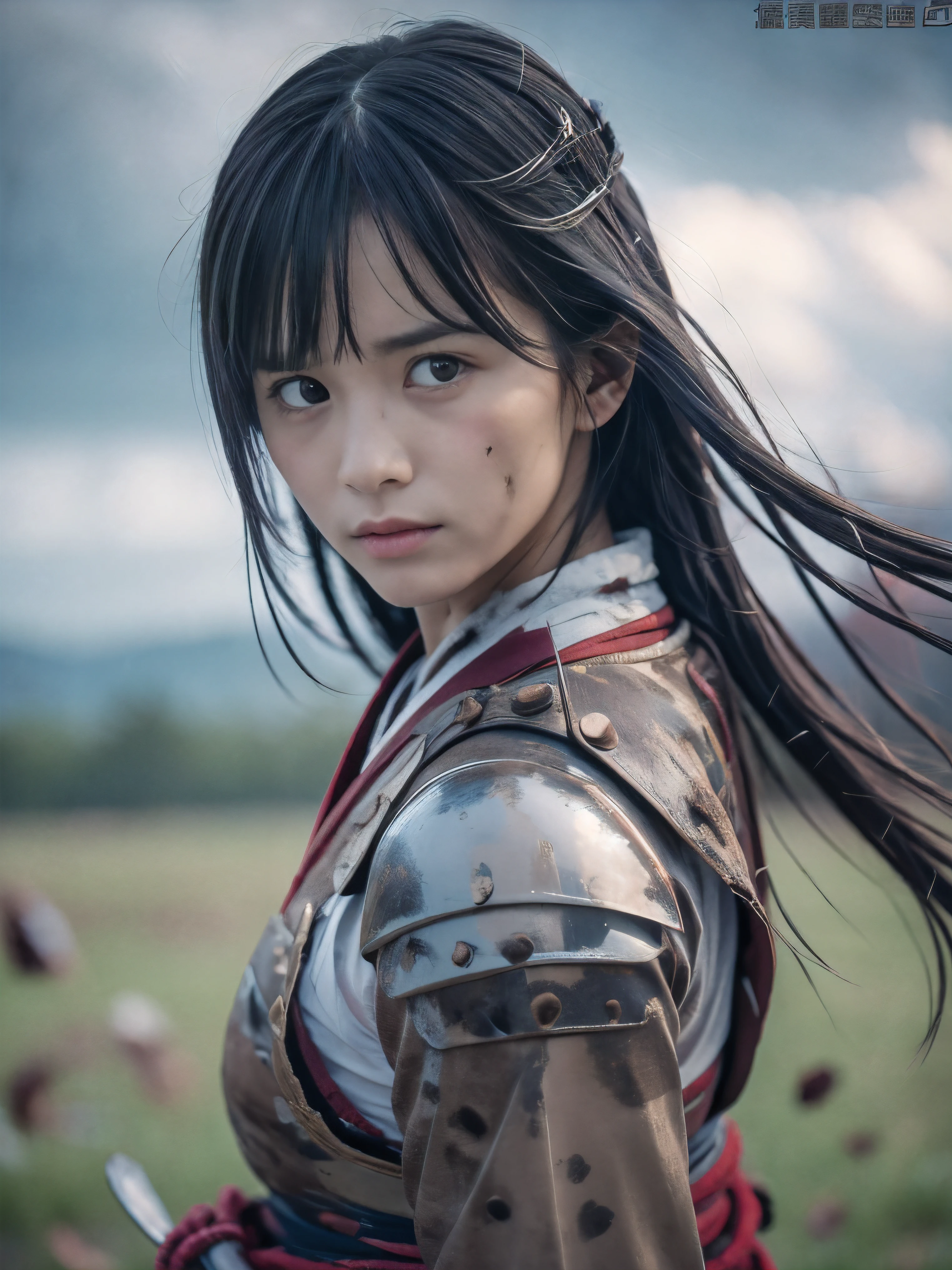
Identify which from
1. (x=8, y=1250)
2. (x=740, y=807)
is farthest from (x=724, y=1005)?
(x=8, y=1250)

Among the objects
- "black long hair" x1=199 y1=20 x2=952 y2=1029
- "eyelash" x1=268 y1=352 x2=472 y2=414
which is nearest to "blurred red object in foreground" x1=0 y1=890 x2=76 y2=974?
"black long hair" x1=199 y1=20 x2=952 y2=1029

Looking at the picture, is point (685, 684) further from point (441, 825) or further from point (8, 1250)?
point (8, 1250)

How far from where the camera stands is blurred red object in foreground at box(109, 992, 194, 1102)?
210 centimetres

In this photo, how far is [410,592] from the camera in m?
0.72

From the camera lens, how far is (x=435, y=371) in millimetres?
661

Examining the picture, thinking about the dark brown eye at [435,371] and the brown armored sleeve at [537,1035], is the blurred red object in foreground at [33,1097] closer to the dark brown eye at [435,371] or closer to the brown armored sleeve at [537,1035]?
the brown armored sleeve at [537,1035]

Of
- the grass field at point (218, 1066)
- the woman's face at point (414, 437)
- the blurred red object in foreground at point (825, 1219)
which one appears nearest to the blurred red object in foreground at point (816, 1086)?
the grass field at point (218, 1066)

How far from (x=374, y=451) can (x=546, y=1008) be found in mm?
372

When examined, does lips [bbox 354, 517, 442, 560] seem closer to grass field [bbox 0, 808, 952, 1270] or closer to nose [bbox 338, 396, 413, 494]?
nose [bbox 338, 396, 413, 494]

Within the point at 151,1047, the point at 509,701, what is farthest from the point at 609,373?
the point at 151,1047

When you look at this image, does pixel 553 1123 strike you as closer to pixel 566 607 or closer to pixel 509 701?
pixel 509 701

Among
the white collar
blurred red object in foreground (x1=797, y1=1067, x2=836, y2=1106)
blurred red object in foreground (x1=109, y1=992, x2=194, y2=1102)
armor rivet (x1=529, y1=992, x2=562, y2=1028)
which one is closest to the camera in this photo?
armor rivet (x1=529, y1=992, x2=562, y2=1028)

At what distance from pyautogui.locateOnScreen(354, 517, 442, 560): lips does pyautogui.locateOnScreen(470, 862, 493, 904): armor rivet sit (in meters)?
0.27

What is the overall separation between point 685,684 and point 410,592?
0.22 metres
